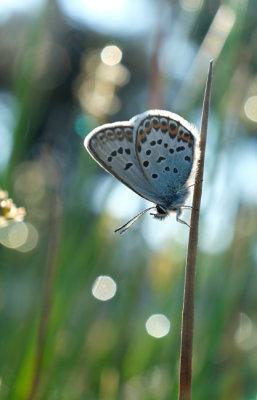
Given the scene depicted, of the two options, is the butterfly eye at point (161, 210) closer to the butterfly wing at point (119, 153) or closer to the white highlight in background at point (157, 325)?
the butterfly wing at point (119, 153)

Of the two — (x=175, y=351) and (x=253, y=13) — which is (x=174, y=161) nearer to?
(x=175, y=351)

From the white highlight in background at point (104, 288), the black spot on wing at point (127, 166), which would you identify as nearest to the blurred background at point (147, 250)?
the white highlight in background at point (104, 288)

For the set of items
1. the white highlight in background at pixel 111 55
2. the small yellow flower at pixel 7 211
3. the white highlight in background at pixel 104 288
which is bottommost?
the white highlight in background at pixel 104 288

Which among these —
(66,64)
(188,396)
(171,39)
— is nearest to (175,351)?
(171,39)

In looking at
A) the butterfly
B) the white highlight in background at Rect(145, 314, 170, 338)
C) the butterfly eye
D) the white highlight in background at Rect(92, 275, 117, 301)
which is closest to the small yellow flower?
the butterfly

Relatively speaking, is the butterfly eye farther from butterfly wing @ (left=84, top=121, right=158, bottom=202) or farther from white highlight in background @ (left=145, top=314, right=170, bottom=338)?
white highlight in background @ (left=145, top=314, right=170, bottom=338)

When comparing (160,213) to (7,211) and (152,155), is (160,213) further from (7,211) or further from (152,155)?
(7,211)

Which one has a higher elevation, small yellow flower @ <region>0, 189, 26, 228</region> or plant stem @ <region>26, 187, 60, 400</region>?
small yellow flower @ <region>0, 189, 26, 228</region>

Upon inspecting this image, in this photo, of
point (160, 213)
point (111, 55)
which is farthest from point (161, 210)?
point (111, 55)
